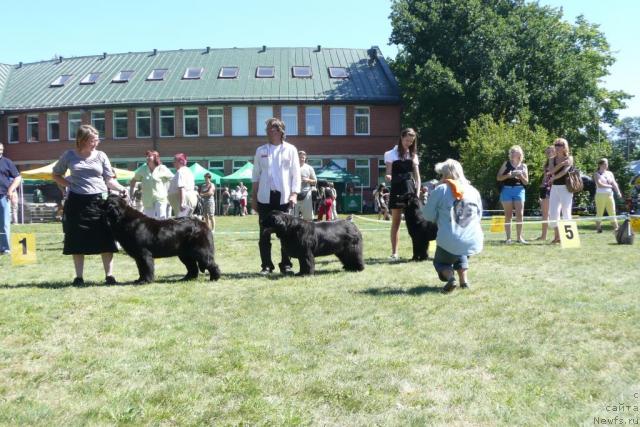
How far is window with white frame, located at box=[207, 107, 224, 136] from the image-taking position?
39.4 m

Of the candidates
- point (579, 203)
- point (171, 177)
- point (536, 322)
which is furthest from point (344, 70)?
point (536, 322)

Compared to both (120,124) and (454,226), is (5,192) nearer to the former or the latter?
(454,226)

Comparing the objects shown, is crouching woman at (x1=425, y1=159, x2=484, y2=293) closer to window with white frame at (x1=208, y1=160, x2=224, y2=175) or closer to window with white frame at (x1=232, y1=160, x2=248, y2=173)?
window with white frame at (x1=232, y1=160, x2=248, y2=173)

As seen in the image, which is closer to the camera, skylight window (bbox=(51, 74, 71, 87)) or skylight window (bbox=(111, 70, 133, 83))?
skylight window (bbox=(111, 70, 133, 83))

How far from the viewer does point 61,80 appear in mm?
42125

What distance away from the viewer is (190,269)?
782 centimetres

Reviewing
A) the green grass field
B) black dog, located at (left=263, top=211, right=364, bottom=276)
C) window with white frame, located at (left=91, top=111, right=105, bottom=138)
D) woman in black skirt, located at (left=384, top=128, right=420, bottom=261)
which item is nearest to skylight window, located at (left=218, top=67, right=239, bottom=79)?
window with white frame, located at (left=91, top=111, right=105, bottom=138)

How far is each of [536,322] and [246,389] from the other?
2530 mm

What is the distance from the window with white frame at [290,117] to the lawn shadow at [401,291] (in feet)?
108

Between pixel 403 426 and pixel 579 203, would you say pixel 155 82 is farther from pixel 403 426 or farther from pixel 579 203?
pixel 403 426

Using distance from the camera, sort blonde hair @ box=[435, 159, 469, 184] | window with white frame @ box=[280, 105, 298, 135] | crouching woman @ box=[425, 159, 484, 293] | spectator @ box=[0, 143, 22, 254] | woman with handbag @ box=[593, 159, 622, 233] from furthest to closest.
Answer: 1. window with white frame @ box=[280, 105, 298, 135]
2. woman with handbag @ box=[593, 159, 622, 233]
3. spectator @ box=[0, 143, 22, 254]
4. blonde hair @ box=[435, 159, 469, 184]
5. crouching woman @ box=[425, 159, 484, 293]

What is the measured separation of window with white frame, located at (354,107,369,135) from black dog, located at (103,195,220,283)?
3269cm

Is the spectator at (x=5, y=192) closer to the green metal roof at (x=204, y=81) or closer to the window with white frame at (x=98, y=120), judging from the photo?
the green metal roof at (x=204, y=81)

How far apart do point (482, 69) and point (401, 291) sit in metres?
31.3
